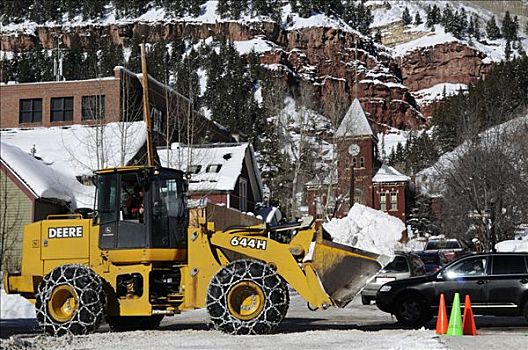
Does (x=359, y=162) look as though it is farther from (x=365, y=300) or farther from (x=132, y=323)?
(x=132, y=323)

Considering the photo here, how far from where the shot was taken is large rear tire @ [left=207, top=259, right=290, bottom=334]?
13109mm

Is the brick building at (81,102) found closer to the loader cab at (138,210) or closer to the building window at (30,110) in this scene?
the building window at (30,110)

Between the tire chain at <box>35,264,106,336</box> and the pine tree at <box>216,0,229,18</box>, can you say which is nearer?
the tire chain at <box>35,264,106,336</box>

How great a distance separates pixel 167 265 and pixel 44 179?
2321 centimetres

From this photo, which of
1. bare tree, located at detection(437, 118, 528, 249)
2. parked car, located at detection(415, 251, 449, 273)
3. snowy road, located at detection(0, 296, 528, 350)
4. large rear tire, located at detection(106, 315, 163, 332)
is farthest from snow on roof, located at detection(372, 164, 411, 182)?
large rear tire, located at detection(106, 315, 163, 332)

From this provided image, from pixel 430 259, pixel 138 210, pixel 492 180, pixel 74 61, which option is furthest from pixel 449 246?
pixel 74 61

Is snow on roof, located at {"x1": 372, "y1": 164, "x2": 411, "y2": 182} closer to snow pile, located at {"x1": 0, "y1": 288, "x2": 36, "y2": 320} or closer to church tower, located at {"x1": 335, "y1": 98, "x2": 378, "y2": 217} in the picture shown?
church tower, located at {"x1": 335, "y1": 98, "x2": 378, "y2": 217}

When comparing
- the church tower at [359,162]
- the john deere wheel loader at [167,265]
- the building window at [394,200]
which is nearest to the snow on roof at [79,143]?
the john deere wheel loader at [167,265]

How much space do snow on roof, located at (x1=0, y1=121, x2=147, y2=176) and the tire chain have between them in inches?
794

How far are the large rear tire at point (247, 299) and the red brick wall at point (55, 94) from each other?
33.9 meters

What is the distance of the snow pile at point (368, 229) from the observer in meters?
52.1

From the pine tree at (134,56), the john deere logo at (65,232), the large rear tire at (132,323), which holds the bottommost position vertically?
the large rear tire at (132,323)

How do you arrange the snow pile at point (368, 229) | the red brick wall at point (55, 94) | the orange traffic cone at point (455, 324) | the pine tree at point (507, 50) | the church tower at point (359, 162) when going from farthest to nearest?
the pine tree at point (507, 50), the church tower at point (359, 162), the snow pile at point (368, 229), the red brick wall at point (55, 94), the orange traffic cone at point (455, 324)

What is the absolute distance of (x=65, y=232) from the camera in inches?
595
